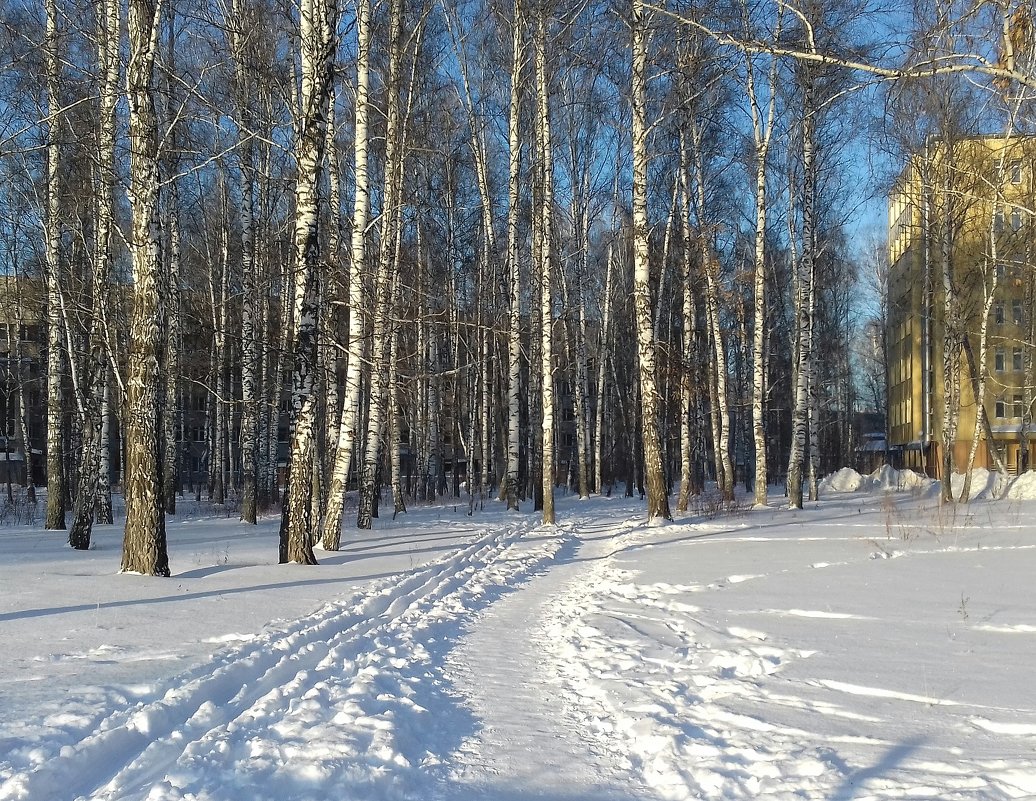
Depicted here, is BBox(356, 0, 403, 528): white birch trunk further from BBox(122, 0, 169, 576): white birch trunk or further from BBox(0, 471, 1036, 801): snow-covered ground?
BBox(0, 471, 1036, 801): snow-covered ground

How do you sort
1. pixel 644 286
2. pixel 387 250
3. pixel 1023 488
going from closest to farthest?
pixel 644 286, pixel 387 250, pixel 1023 488

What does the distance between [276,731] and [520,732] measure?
129 cm

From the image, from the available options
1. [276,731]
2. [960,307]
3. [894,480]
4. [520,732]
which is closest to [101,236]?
[276,731]

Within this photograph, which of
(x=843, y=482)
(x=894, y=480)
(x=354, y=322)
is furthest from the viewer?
(x=843, y=482)

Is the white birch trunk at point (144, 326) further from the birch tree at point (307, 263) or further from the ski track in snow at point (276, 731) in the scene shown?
the ski track in snow at point (276, 731)

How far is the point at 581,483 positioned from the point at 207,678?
2570cm

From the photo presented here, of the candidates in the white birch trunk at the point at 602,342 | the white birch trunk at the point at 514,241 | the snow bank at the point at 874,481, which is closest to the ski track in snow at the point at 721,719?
the white birch trunk at the point at 514,241

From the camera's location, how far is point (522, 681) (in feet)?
19.8

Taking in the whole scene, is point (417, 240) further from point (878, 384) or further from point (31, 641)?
point (878, 384)

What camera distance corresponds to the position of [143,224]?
410 inches

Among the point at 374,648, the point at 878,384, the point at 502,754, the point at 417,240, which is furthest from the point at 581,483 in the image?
the point at 878,384

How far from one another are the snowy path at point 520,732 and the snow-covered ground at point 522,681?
19mm

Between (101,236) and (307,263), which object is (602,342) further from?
(307,263)

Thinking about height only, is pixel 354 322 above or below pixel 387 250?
below
